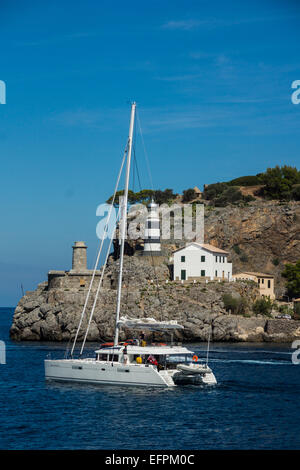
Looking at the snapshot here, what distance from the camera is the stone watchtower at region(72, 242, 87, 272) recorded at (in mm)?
90062

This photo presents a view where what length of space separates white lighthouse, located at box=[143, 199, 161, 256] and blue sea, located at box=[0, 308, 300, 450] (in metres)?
47.4

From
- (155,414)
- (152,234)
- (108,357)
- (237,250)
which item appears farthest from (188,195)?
(155,414)

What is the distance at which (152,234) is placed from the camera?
9525cm

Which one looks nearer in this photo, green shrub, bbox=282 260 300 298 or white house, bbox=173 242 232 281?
white house, bbox=173 242 232 281

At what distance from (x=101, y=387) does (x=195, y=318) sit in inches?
1404

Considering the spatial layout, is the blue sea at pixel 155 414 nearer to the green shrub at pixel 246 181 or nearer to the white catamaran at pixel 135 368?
the white catamaran at pixel 135 368

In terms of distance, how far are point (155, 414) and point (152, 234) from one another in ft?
208

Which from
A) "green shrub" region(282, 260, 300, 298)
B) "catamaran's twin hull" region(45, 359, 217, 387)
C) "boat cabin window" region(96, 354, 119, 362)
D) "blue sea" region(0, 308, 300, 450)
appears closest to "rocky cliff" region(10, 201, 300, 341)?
"green shrub" region(282, 260, 300, 298)

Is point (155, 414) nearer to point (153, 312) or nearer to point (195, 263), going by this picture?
point (153, 312)

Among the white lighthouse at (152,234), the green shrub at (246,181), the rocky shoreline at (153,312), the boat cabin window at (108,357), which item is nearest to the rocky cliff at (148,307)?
the rocky shoreline at (153,312)

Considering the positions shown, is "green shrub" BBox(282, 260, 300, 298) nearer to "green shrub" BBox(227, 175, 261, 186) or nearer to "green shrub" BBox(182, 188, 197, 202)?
"green shrub" BBox(182, 188, 197, 202)

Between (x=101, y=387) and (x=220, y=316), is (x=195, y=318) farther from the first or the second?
(x=101, y=387)

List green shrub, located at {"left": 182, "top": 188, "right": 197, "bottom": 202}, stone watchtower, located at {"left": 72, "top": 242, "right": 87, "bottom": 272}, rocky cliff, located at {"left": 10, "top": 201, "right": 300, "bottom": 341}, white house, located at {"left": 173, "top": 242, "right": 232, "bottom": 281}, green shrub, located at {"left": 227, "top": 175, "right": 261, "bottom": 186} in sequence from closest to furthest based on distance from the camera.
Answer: rocky cliff, located at {"left": 10, "top": 201, "right": 300, "bottom": 341}
white house, located at {"left": 173, "top": 242, "right": 232, "bottom": 281}
stone watchtower, located at {"left": 72, "top": 242, "right": 87, "bottom": 272}
green shrub, located at {"left": 182, "top": 188, "right": 197, "bottom": 202}
green shrub, located at {"left": 227, "top": 175, "right": 261, "bottom": 186}
